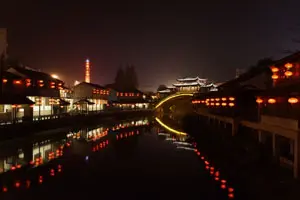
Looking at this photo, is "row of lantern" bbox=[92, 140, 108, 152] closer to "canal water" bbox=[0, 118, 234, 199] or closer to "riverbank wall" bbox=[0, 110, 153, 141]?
"canal water" bbox=[0, 118, 234, 199]

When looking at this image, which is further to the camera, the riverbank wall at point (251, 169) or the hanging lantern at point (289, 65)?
the hanging lantern at point (289, 65)

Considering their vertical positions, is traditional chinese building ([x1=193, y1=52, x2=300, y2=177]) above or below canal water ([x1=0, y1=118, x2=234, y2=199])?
above

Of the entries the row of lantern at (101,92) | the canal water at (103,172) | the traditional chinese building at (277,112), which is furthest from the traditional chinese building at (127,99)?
the traditional chinese building at (277,112)

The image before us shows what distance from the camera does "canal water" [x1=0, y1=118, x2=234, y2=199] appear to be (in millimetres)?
12844

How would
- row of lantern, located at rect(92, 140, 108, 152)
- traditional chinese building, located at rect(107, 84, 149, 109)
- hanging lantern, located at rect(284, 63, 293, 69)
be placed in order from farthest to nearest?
1. traditional chinese building, located at rect(107, 84, 149, 109)
2. row of lantern, located at rect(92, 140, 108, 152)
3. hanging lantern, located at rect(284, 63, 293, 69)

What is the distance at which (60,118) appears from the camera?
34094mm

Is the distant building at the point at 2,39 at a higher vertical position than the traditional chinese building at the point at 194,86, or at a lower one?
higher

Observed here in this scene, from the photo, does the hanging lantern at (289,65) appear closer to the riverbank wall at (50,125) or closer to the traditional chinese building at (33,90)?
the riverbank wall at (50,125)

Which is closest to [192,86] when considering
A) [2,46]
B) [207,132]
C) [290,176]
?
[207,132]

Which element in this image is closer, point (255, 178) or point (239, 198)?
point (239, 198)

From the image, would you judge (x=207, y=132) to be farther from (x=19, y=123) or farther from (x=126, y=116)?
(x=126, y=116)

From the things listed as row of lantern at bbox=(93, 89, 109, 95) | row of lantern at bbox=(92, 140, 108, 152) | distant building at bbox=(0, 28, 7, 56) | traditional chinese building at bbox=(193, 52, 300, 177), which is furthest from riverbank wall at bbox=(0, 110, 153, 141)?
traditional chinese building at bbox=(193, 52, 300, 177)

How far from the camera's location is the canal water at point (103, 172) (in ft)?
42.1

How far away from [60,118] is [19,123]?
9.02 metres
